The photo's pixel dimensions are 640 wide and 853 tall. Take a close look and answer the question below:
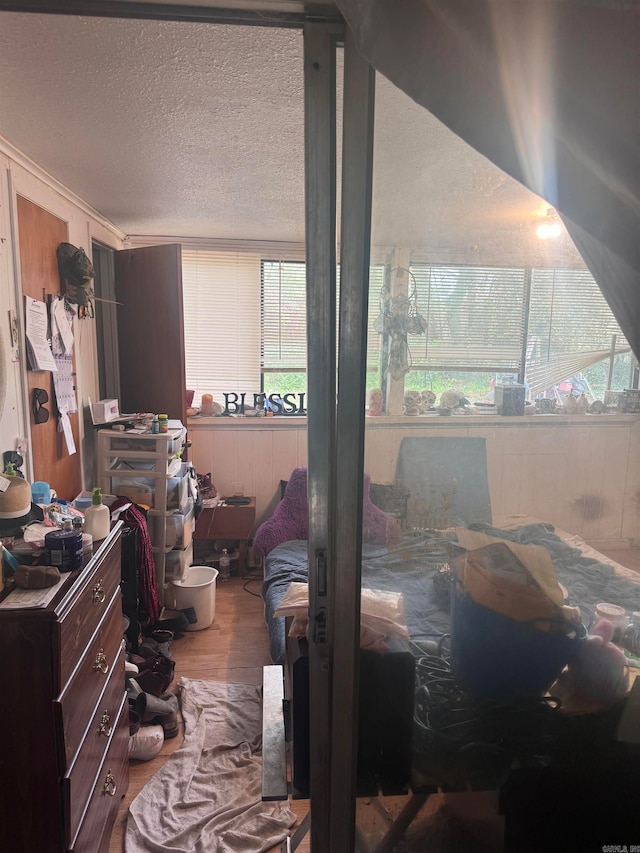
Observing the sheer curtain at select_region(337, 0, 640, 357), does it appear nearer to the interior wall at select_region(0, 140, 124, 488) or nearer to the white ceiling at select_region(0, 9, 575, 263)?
the white ceiling at select_region(0, 9, 575, 263)

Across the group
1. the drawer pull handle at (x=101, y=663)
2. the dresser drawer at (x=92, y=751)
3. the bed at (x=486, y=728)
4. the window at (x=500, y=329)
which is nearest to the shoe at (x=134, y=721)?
the dresser drawer at (x=92, y=751)

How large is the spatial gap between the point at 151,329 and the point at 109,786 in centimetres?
241

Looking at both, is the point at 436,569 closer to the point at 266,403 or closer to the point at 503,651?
the point at 503,651

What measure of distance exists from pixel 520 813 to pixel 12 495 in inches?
57.0

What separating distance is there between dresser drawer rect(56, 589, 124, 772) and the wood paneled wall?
3.21 ft

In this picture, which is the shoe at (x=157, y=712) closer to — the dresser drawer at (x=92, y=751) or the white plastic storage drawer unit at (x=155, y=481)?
the dresser drawer at (x=92, y=751)

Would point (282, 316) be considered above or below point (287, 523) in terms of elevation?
above

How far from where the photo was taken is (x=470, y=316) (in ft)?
2.73

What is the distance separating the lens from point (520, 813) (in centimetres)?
92

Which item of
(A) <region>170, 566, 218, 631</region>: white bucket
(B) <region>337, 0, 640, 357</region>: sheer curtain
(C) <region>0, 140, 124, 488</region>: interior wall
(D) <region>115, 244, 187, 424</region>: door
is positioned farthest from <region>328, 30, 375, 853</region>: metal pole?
(D) <region>115, 244, 187, 424</region>: door

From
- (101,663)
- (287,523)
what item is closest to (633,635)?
(101,663)

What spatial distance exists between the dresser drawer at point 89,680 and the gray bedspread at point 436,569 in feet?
2.80

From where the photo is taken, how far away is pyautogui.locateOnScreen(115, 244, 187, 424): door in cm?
318

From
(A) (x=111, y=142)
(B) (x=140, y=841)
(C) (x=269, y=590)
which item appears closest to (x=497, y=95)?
(A) (x=111, y=142)
